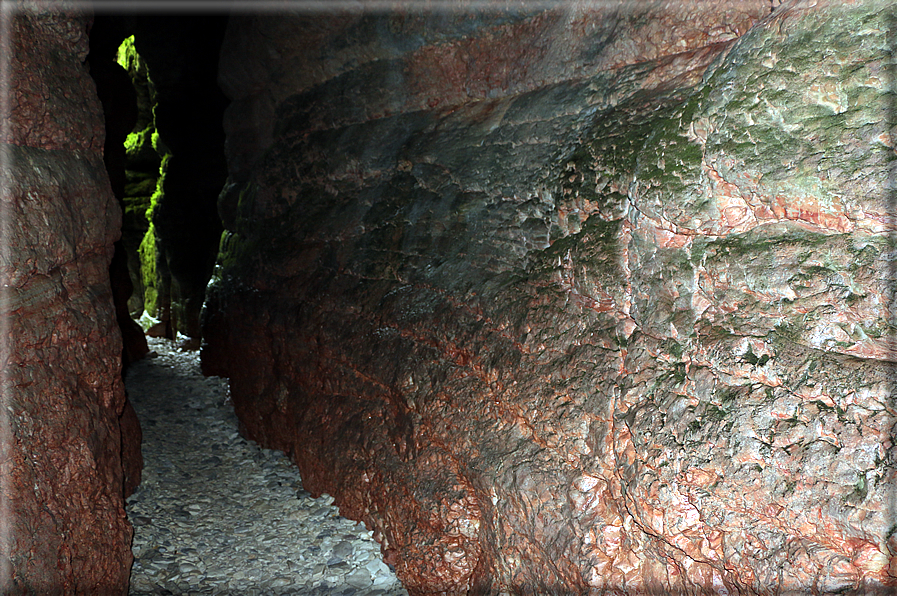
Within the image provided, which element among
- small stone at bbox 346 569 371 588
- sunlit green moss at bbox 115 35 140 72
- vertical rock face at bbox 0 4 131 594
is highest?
sunlit green moss at bbox 115 35 140 72

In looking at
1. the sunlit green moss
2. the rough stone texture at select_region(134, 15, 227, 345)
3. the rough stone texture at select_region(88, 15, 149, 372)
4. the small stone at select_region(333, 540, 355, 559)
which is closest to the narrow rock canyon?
the small stone at select_region(333, 540, 355, 559)

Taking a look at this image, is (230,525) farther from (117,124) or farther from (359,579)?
(117,124)

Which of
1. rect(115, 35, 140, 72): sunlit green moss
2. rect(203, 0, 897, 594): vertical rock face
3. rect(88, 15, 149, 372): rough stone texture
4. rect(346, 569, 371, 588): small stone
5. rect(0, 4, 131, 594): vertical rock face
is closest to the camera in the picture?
rect(203, 0, 897, 594): vertical rock face

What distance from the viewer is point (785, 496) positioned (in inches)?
94.0

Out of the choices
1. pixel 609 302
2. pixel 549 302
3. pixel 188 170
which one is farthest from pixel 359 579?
pixel 188 170

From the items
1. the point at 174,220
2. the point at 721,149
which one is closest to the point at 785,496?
the point at 721,149

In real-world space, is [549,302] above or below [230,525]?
above

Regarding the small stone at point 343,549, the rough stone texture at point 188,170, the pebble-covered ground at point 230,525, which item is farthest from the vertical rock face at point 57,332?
the rough stone texture at point 188,170

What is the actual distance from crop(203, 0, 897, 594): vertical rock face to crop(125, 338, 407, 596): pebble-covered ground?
0.29 meters

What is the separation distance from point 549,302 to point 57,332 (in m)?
2.79

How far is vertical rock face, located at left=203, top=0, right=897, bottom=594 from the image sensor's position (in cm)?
237

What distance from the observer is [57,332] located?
3506 mm

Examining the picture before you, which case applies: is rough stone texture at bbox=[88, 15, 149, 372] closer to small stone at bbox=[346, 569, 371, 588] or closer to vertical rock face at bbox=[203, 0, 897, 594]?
vertical rock face at bbox=[203, 0, 897, 594]

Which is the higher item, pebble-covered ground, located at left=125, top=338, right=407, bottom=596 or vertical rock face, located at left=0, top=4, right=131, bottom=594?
vertical rock face, located at left=0, top=4, right=131, bottom=594
